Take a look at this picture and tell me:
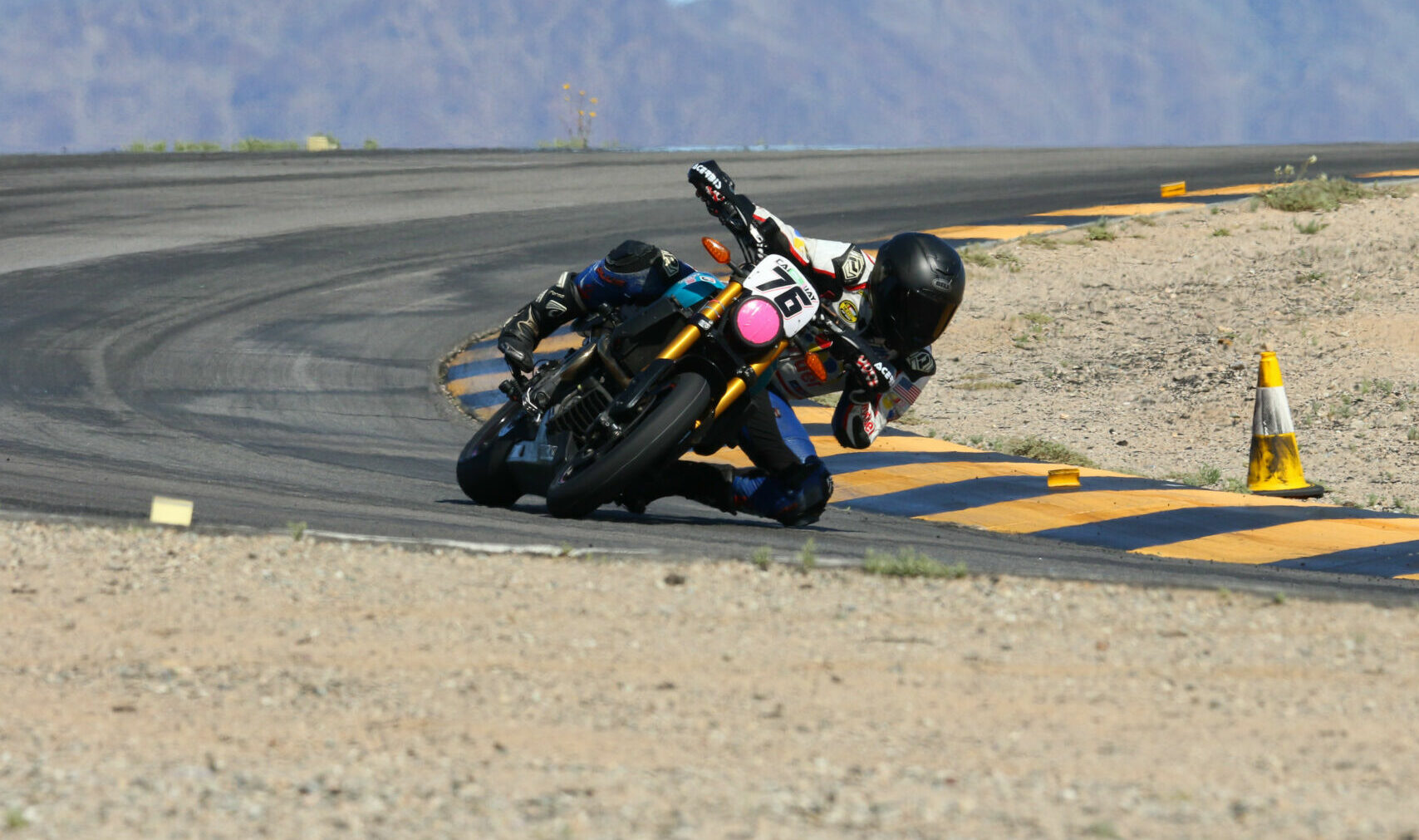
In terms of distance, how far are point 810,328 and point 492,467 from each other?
1618 millimetres

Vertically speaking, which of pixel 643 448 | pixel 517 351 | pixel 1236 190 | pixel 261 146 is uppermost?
pixel 261 146

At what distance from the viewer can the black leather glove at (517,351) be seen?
781 centimetres

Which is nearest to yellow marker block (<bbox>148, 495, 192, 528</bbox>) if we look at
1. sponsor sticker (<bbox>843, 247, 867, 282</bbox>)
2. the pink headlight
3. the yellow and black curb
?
the pink headlight

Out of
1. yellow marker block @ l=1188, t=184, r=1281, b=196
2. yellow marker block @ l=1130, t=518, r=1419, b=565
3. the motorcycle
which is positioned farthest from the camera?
yellow marker block @ l=1188, t=184, r=1281, b=196

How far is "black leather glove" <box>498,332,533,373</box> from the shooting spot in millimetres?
7809

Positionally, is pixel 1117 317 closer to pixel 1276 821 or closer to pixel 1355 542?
pixel 1355 542

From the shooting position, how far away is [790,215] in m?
20.5

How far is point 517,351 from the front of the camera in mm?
7859

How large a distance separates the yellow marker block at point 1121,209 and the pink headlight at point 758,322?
12.3 meters

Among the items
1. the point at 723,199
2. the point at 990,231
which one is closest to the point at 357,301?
the point at 990,231

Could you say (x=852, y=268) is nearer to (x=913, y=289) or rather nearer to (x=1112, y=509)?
(x=913, y=289)

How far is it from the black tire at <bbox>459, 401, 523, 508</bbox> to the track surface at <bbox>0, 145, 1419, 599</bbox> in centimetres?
11

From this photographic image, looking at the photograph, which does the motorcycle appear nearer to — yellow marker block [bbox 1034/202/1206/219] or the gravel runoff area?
the gravel runoff area

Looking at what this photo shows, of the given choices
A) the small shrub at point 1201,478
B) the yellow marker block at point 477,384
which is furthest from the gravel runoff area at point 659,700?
the yellow marker block at point 477,384
